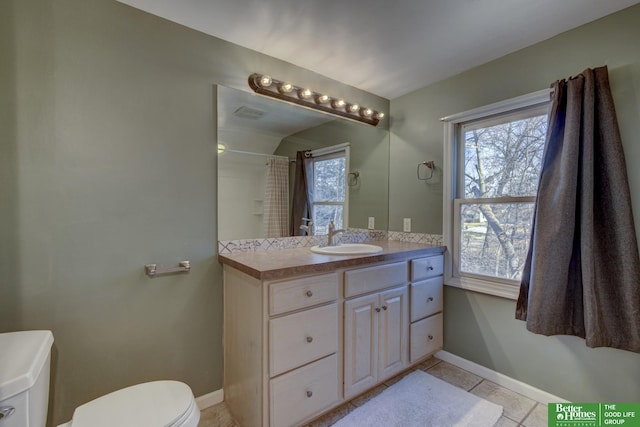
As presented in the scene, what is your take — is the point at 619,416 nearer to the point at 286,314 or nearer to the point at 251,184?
the point at 286,314

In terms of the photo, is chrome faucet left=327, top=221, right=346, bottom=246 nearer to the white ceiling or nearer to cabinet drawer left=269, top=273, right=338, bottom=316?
cabinet drawer left=269, top=273, right=338, bottom=316

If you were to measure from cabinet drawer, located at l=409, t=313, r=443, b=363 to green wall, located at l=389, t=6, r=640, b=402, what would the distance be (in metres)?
0.10

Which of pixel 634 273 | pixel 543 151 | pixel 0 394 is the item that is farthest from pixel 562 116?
pixel 0 394

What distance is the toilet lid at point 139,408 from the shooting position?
105cm

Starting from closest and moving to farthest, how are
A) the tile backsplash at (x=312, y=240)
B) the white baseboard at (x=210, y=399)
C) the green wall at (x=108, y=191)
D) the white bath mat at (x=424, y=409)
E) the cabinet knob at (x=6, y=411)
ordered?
the cabinet knob at (x=6, y=411), the green wall at (x=108, y=191), the white bath mat at (x=424, y=409), the white baseboard at (x=210, y=399), the tile backsplash at (x=312, y=240)

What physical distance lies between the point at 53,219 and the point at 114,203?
0.79 feet

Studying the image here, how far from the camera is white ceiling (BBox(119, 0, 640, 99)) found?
149cm

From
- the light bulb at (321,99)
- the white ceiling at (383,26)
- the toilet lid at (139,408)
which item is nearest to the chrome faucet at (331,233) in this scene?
the light bulb at (321,99)

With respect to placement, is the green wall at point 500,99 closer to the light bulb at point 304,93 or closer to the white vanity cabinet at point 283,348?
the light bulb at point 304,93

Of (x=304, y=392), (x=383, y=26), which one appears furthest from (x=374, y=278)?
(x=383, y=26)

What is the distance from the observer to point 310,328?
4.98ft

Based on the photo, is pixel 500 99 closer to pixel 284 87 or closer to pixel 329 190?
pixel 329 190

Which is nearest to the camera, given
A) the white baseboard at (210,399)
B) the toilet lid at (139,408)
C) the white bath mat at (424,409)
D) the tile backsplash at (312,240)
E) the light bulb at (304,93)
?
the toilet lid at (139,408)

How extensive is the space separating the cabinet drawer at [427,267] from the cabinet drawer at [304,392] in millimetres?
833
